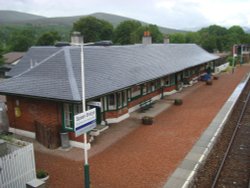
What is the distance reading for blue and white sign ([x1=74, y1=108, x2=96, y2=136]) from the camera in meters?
9.10

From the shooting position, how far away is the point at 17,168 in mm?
9344

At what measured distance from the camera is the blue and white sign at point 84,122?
910 centimetres

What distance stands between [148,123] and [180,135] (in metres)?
2.78

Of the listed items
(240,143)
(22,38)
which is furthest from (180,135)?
(22,38)

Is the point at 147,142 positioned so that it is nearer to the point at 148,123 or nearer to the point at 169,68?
the point at 148,123

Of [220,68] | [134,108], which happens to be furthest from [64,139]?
[220,68]

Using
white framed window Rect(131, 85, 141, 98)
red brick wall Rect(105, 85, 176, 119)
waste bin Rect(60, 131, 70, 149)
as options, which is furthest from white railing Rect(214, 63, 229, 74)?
waste bin Rect(60, 131, 70, 149)

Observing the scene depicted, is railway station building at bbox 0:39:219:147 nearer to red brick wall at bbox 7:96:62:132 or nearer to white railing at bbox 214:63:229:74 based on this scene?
red brick wall at bbox 7:96:62:132

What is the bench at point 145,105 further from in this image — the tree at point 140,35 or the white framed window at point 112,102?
the tree at point 140,35

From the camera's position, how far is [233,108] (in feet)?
72.8

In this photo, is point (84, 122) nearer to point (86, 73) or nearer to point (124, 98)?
point (86, 73)

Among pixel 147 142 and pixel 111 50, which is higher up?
pixel 111 50

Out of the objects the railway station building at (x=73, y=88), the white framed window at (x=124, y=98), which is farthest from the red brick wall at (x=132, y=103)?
the white framed window at (x=124, y=98)

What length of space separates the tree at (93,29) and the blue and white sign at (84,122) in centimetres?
7370
